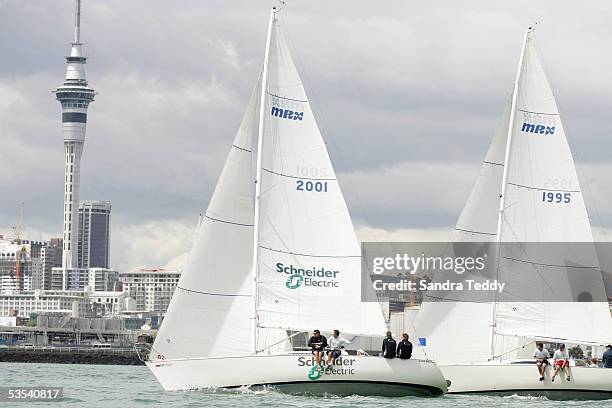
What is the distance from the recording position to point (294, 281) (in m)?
36.1

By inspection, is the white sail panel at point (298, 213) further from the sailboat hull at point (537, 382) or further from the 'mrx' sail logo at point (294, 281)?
the sailboat hull at point (537, 382)

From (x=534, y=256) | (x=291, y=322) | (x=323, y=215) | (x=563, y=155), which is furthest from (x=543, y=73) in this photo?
(x=291, y=322)

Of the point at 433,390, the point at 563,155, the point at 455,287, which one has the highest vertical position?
the point at 563,155

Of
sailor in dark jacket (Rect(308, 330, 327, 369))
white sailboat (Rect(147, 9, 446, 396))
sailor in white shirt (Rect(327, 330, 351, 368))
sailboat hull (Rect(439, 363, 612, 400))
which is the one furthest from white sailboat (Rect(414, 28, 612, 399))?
sailor in dark jacket (Rect(308, 330, 327, 369))

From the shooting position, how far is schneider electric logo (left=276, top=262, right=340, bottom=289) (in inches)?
1421

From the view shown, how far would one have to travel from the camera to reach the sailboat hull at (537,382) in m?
36.4

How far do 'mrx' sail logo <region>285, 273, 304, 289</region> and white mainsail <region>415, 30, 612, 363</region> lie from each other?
13.7 feet

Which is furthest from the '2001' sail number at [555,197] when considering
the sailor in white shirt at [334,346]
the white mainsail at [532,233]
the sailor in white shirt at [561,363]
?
the sailor in white shirt at [334,346]

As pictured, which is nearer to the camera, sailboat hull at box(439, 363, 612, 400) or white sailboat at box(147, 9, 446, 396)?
white sailboat at box(147, 9, 446, 396)

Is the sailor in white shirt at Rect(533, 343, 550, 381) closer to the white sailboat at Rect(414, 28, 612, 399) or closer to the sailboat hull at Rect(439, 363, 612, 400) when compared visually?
the sailboat hull at Rect(439, 363, 612, 400)

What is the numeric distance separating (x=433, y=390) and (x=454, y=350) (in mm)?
2931

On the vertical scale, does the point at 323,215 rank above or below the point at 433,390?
above

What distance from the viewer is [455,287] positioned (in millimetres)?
38875

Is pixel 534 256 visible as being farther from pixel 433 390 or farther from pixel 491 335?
pixel 433 390
